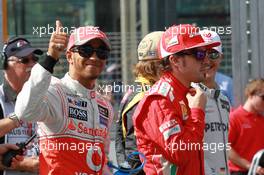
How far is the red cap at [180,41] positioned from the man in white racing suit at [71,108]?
44 cm

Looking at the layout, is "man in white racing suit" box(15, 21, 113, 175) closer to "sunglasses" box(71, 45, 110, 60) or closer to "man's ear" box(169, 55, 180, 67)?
"sunglasses" box(71, 45, 110, 60)

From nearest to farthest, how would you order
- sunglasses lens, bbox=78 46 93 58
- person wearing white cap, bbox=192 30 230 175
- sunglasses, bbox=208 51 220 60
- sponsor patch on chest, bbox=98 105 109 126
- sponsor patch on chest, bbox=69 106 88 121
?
sponsor patch on chest, bbox=69 106 88 121, sunglasses lens, bbox=78 46 93 58, sponsor patch on chest, bbox=98 105 109 126, person wearing white cap, bbox=192 30 230 175, sunglasses, bbox=208 51 220 60

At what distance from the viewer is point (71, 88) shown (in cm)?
604

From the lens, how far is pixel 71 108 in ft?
19.6

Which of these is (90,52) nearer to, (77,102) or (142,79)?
(77,102)

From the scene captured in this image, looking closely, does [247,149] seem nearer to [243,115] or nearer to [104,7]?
[243,115]

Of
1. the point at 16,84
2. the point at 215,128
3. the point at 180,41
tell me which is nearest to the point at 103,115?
the point at 180,41

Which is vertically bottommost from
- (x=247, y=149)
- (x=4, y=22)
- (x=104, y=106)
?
(x=247, y=149)

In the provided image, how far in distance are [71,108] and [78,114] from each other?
0.07m

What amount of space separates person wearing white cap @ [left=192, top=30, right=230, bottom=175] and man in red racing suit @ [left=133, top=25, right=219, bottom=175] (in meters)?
0.73

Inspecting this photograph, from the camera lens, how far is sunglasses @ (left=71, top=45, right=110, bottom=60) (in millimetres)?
6102

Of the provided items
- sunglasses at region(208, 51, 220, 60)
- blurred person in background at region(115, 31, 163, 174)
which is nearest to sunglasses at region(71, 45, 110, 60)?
blurred person in background at region(115, 31, 163, 174)

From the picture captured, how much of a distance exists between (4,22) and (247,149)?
302 cm

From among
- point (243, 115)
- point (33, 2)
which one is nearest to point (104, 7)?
point (33, 2)
